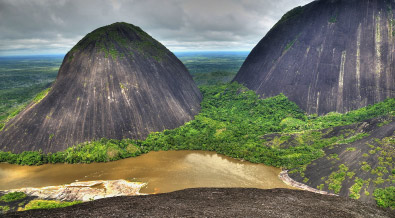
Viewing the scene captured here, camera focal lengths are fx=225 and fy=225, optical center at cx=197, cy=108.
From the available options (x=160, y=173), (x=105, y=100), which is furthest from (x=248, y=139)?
(x=105, y=100)

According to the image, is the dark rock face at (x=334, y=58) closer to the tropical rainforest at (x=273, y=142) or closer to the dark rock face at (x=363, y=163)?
the tropical rainforest at (x=273, y=142)

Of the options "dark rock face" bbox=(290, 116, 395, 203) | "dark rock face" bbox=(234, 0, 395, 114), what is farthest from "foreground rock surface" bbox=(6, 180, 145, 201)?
"dark rock face" bbox=(234, 0, 395, 114)

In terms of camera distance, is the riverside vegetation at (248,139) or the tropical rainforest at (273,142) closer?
the tropical rainforest at (273,142)

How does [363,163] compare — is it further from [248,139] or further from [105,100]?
[105,100]

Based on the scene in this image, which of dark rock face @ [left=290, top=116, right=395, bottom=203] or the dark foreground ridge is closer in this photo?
the dark foreground ridge

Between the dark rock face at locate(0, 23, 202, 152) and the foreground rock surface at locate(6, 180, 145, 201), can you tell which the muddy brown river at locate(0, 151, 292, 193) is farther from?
the dark rock face at locate(0, 23, 202, 152)

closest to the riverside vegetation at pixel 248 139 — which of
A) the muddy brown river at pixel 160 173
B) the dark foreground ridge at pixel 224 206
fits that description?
the muddy brown river at pixel 160 173
